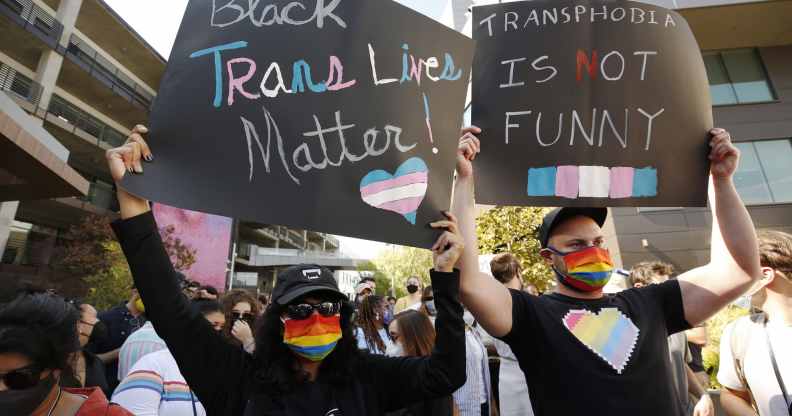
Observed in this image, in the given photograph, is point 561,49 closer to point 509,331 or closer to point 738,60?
point 509,331

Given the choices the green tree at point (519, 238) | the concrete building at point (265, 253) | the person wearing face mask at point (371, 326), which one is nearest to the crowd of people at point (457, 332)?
the person wearing face mask at point (371, 326)

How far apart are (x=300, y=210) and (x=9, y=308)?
4.46 ft

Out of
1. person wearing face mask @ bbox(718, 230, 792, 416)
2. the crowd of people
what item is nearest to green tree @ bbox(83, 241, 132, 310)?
the crowd of people

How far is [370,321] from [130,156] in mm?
3514

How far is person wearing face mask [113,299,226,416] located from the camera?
225 centimetres

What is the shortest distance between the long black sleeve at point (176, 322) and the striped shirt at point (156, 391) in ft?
3.19

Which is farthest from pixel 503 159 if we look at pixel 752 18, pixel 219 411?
pixel 752 18

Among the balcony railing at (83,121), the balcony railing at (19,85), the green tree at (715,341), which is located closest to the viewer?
the green tree at (715,341)

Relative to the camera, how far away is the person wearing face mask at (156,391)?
7.38ft

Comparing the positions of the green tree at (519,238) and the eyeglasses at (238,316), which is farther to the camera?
Result: the green tree at (519,238)

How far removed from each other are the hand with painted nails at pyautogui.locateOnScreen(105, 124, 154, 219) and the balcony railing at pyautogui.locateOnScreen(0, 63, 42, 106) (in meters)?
20.6

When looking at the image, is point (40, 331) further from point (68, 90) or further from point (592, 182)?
point (68, 90)

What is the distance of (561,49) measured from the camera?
2.19m

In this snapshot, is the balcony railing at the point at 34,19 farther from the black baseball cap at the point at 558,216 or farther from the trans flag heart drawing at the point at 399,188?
the black baseball cap at the point at 558,216
